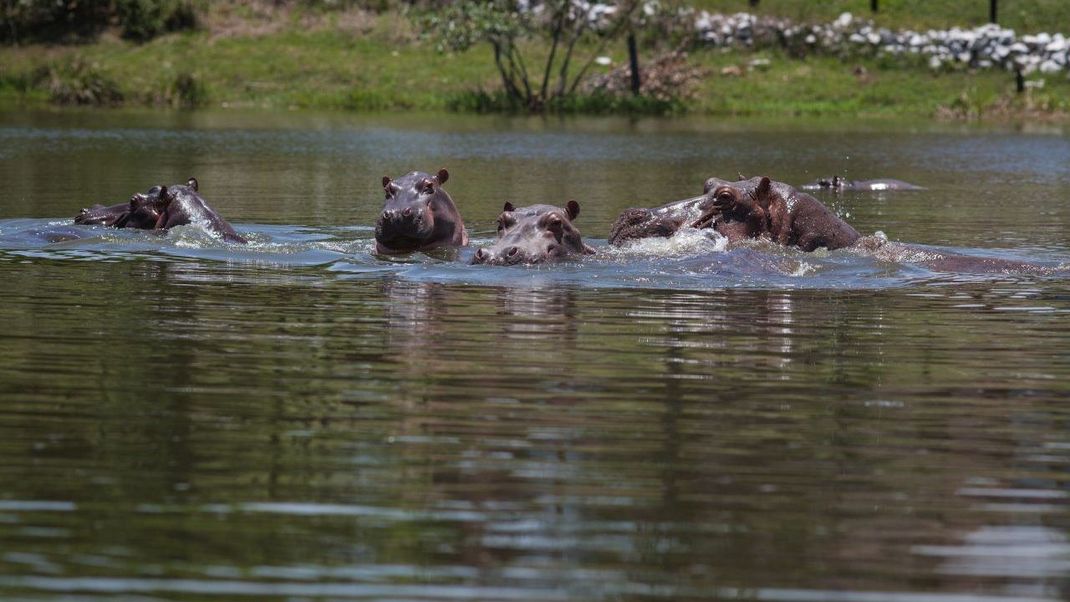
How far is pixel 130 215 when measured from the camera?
49.8ft

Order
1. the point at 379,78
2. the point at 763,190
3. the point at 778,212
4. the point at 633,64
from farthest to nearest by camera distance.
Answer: the point at 379,78 < the point at 633,64 < the point at 778,212 < the point at 763,190

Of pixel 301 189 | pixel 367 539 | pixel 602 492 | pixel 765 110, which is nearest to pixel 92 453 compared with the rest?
pixel 367 539

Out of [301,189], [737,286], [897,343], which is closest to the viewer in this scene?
[897,343]

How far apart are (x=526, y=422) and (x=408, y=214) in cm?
655

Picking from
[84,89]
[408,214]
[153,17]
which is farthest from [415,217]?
[153,17]

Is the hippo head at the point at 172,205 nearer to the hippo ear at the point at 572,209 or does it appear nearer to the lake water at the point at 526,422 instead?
the lake water at the point at 526,422

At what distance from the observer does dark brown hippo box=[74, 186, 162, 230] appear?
49.4 feet

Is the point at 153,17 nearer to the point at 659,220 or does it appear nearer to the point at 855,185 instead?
the point at 855,185

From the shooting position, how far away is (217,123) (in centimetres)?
4034

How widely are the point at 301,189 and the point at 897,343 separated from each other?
45.2 ft

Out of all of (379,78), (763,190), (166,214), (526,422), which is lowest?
(526,422)

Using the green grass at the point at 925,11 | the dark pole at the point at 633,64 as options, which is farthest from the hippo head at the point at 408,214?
the green grass at the point at 925,11

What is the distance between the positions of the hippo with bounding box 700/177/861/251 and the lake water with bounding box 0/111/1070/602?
9.9 inches

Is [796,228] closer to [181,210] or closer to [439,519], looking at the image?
[181,210]
